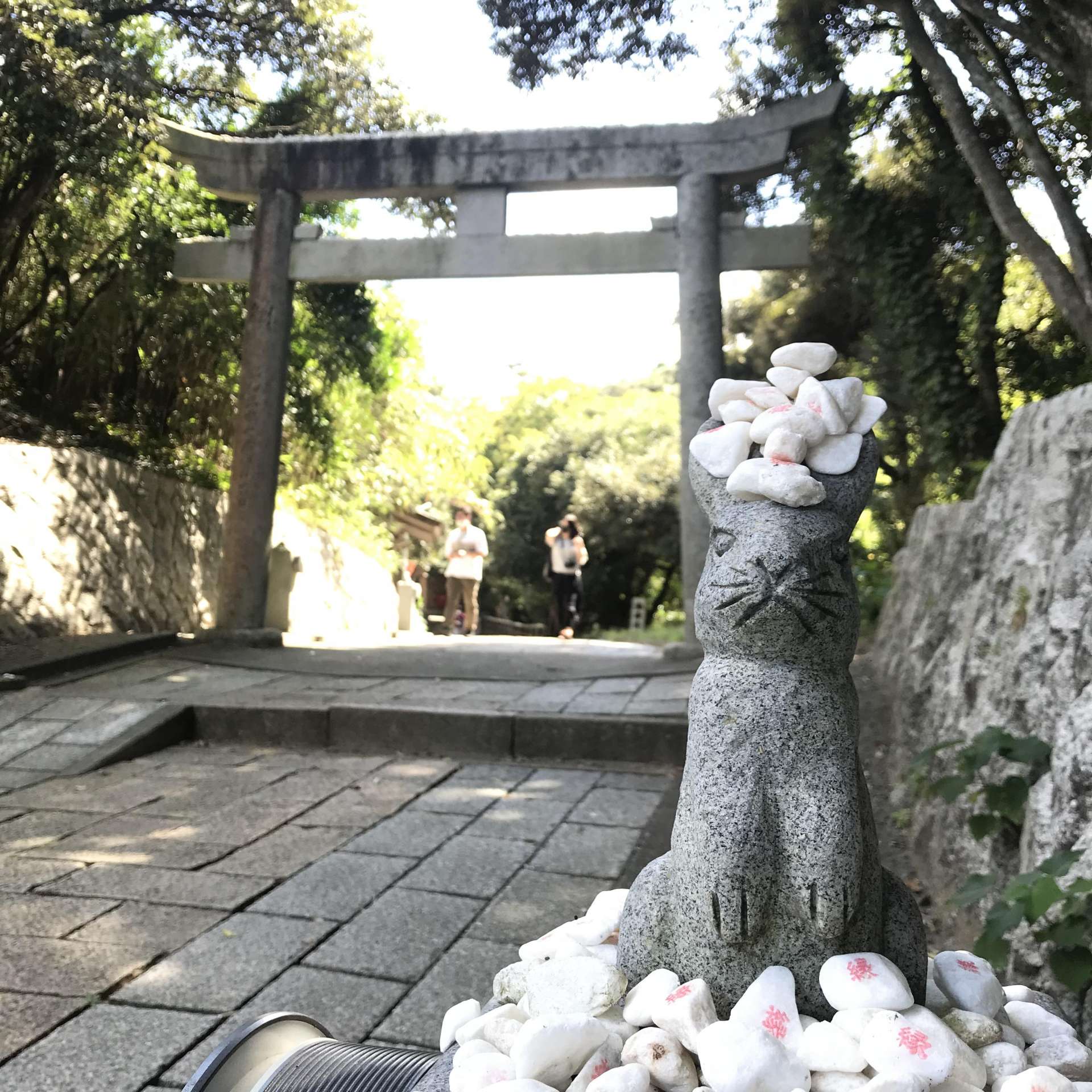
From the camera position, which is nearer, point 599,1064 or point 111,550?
point 599,1064

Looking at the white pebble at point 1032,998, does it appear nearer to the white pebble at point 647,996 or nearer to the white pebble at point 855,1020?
the white pebble at point 855,1020

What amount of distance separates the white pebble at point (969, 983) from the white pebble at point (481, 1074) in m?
0.82

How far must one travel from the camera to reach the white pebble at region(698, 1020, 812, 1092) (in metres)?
1.43

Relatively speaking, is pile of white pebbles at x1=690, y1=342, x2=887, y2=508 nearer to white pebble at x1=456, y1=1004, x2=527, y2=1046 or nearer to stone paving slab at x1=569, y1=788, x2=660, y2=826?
white pebble at x1=456, y1=1004, x2=527, y2=1046

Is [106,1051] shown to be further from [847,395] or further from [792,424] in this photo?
[847,395]

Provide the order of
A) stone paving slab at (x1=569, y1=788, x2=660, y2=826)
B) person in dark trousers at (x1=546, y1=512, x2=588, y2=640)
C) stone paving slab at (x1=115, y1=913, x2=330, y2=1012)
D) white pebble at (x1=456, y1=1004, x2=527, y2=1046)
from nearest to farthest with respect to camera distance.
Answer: white pebble at (x1=456, y1=1004, x2=527, y2=1046) → stone paving slab at (x1=115, y1=913, x2=330, y2=1012) → stone paving slab at (x1=569, y1=788, x2=660, y2=826) → person in dark trousers at (x1=546, y1=512, x2=588, y2=640)

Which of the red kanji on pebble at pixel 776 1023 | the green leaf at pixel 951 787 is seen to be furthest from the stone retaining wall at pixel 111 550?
the red kanji on pebble at pixel 776 1023

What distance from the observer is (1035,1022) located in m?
1.73

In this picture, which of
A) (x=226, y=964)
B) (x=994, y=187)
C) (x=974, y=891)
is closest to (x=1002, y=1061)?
(x=974, y=891)

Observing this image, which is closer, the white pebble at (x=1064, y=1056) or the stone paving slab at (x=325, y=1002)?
the white pebble at (x=1064, y=1056)

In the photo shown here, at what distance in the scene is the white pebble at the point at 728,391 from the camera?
76.0 inches

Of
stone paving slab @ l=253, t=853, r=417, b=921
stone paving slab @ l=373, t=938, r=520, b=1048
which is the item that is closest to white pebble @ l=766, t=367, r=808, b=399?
stone paving slab @ l=373, t=938, r=520, b=1048

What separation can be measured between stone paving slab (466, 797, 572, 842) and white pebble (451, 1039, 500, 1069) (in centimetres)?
224

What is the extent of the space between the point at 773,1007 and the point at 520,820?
261 centimetres
